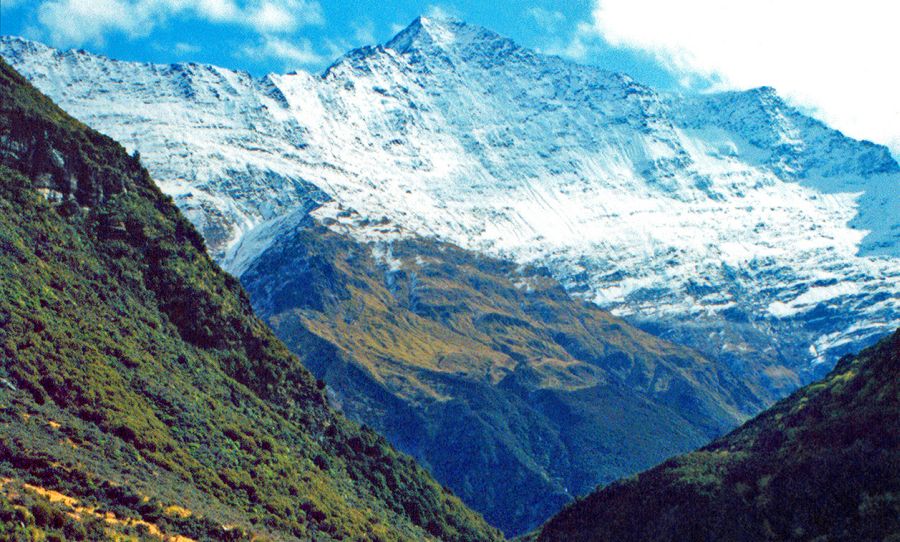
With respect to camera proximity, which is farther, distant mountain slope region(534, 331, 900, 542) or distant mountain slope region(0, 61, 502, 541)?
distant mountain slope region(534, 331, 900, 542)

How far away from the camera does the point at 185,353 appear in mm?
146500

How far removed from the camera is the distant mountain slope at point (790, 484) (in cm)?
10512

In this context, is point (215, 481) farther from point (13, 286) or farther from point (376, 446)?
point (376, 446)

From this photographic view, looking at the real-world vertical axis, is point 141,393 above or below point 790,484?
above

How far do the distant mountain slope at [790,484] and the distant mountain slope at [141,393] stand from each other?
32.7m

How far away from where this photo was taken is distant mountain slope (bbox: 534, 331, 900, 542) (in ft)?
345

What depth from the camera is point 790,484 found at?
379 ft

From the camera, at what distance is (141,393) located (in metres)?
128

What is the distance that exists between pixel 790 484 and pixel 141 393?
244 ft

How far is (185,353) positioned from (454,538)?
5423cm

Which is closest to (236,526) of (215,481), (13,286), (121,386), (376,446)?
(215,481)

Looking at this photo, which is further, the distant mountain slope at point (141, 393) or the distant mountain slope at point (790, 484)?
the distant mountain slope at point (790, 484)

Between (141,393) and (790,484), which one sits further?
(141,393)

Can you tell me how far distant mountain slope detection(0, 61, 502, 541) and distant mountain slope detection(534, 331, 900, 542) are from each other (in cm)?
3268
